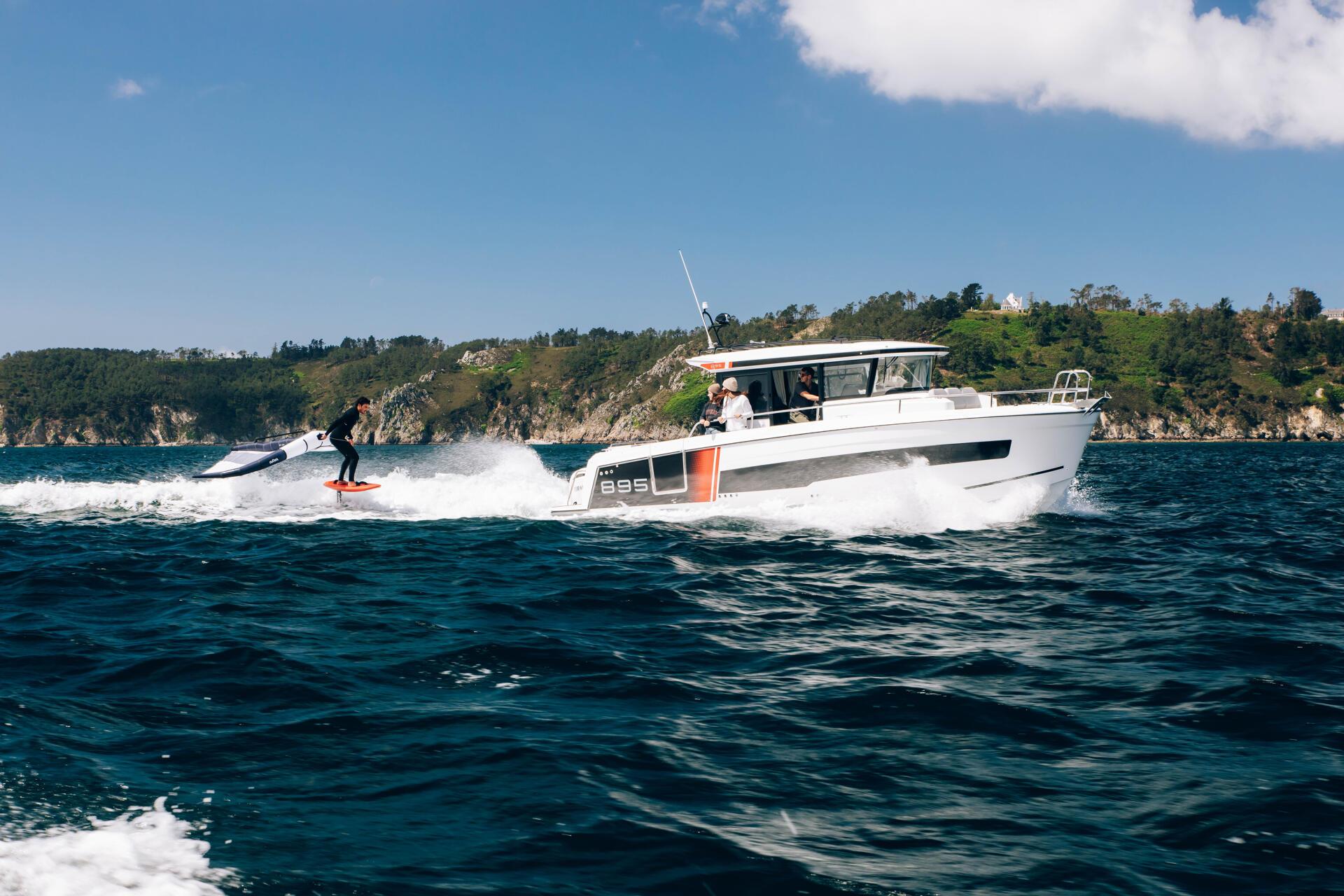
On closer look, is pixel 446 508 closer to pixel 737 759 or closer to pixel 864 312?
pixel 737 759

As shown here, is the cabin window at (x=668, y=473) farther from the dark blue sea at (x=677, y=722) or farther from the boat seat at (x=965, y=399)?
the boat seat at (x=965, y=399)

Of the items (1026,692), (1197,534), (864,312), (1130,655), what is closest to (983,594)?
(1130,655)

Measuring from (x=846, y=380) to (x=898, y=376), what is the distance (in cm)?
107

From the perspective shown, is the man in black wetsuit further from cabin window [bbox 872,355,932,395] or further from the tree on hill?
the tree on hill

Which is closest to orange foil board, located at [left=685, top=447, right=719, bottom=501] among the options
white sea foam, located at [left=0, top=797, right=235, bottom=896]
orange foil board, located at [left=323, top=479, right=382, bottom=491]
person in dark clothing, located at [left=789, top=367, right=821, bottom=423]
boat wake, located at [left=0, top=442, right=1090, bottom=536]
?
boat wake, located at [left=0, top=442, right=1090, bottom=536]

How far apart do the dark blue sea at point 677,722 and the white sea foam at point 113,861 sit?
0.05 feet

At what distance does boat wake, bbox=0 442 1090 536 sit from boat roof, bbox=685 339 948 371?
2.75 meters

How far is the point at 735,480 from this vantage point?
55.5ft

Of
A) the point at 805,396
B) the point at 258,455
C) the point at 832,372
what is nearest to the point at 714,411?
the point at 805,396

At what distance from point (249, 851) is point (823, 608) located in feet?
22.2

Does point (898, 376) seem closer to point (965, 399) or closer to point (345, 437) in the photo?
point (965, 399)

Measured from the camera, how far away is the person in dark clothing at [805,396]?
17.3 meters

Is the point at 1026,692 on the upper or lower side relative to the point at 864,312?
lower

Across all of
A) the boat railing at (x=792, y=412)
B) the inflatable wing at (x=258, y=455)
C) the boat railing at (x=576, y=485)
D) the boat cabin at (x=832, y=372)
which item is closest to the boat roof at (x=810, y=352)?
the boat cabin at (x=832, y=372)
